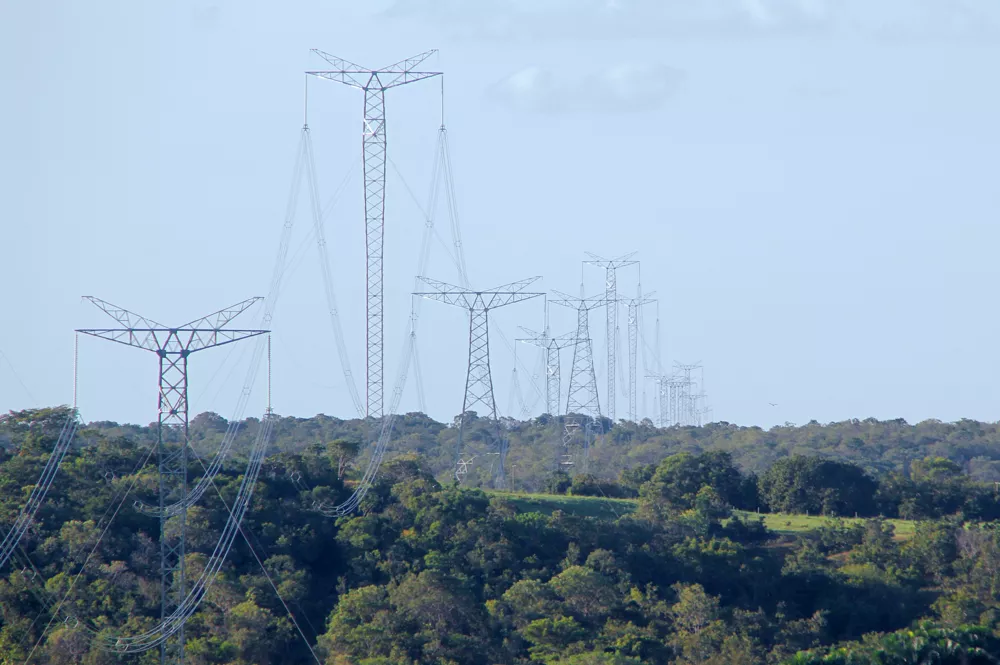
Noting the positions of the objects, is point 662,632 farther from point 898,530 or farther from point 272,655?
point 898,530

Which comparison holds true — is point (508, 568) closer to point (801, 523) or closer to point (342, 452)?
point (342, 452)

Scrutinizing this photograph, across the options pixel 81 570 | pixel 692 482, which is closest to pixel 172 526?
pixel 81 570

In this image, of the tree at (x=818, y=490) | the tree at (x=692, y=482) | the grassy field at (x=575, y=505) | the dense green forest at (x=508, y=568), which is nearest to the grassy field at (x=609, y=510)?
the grassy field at (x=575, y=505)

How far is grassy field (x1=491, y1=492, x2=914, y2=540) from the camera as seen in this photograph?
70500mm

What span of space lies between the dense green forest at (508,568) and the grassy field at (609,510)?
688 millimetres

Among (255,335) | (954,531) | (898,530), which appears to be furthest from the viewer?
(898,530)

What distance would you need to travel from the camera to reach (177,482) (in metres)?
62.6

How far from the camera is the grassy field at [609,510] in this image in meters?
70.5

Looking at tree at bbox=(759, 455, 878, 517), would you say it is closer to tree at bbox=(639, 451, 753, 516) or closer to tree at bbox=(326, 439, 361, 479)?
tree at bbox=(639, 451, 753, 516)

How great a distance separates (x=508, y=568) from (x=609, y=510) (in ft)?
43.5

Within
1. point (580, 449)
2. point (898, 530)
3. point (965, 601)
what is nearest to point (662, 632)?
point (965, 601)

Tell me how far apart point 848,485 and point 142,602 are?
40.7 metres

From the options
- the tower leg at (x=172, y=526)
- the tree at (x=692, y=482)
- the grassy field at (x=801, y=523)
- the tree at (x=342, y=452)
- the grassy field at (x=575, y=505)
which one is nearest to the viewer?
the tower leg at (x=172, y=526)

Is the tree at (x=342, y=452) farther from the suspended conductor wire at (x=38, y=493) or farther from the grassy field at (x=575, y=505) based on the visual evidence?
the suspended conductor wire at (x=38, y=493)
